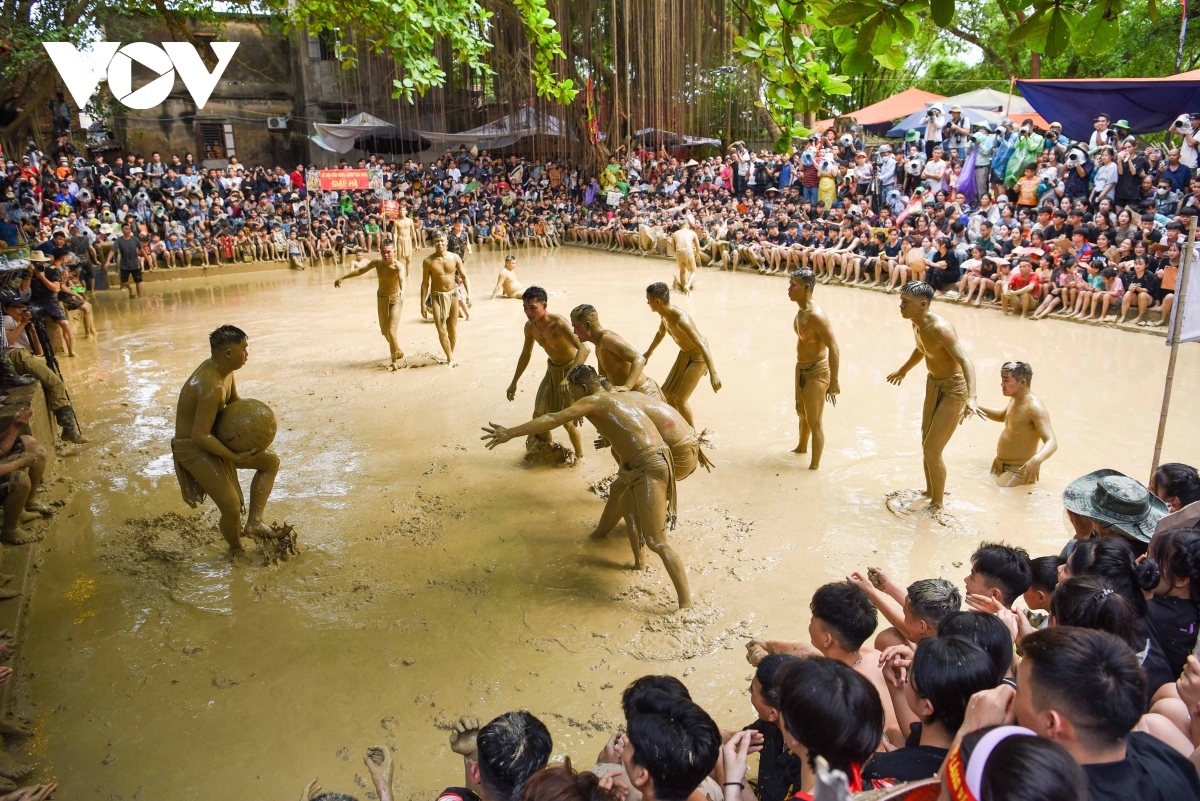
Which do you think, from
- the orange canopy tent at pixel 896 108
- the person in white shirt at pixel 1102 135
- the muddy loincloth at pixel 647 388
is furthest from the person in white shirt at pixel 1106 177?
the muddy loincloth at pixel 647 388

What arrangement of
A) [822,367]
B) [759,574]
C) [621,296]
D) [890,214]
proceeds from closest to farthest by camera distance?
[759,574] < [822,367] < [621,296] < [890,214]

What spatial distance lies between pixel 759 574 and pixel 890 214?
13.4 m

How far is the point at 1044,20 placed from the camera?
2602 millimetres

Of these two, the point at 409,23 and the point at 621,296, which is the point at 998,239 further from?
the point at 409,23

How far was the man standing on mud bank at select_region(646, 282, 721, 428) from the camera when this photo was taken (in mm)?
6359

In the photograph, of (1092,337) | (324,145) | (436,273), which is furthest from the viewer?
(324,145)

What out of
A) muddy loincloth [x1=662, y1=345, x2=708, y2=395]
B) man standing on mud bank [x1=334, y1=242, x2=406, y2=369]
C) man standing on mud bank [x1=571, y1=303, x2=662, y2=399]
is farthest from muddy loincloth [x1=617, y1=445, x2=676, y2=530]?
man standing on mud bank [x1=334, y1=242, x2=406, y2=369]

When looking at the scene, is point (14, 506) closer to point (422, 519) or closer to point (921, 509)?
point (422, 519)

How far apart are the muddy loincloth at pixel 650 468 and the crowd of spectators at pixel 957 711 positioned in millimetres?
1534

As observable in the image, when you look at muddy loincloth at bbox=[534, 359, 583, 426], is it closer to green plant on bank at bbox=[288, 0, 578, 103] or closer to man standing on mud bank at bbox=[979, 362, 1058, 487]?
green plant on bank at bbox=[288, 0, 578, 103]

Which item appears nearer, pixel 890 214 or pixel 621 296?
pixel 621 296

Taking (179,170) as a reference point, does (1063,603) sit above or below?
below

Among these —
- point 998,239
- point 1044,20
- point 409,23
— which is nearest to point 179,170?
point 409,23

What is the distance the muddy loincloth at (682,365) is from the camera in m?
6.50
